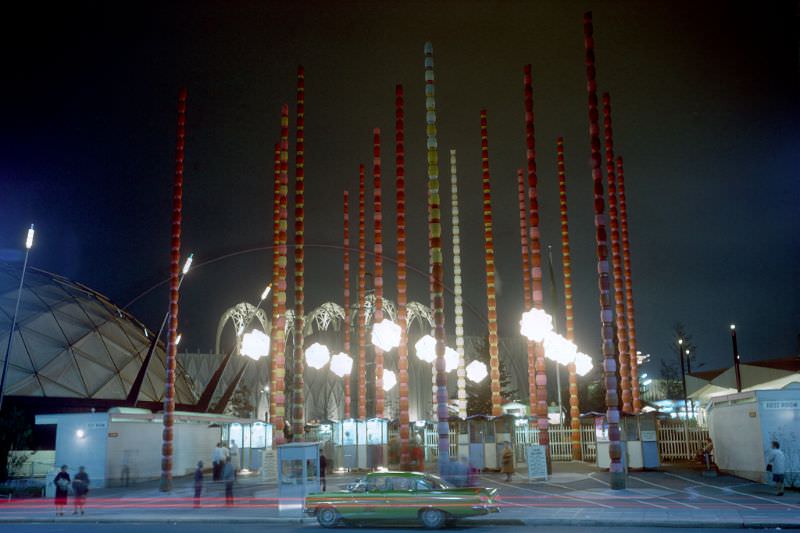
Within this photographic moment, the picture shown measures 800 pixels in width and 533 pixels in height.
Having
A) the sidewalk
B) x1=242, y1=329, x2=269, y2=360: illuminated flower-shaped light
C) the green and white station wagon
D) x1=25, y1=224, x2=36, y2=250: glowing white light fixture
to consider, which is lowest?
→ the sidewalk

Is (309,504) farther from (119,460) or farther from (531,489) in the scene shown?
(119,460)

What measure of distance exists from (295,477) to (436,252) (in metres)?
11.8

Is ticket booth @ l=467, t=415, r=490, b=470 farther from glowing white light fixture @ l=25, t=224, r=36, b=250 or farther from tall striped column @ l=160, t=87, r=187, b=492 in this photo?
glowing white light fixture @ l=25, t=224, r=36, b=250

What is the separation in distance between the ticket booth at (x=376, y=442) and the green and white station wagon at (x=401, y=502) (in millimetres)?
16299

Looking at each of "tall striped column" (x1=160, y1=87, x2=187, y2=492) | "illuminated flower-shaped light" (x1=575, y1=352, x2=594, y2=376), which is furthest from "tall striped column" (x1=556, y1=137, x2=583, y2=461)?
"tall striped column" (x1=160, y1=87, x2=187, y2=492)

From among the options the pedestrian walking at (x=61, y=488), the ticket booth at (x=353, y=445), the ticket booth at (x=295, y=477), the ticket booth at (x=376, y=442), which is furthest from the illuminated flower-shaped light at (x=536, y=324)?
the pedestrian walking at (x=61, y=488)

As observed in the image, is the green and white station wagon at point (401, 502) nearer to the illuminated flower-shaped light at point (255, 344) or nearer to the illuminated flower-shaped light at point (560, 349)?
the illuminated flower-shaped light at point (255, 344)

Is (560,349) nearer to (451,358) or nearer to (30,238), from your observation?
(451,358)

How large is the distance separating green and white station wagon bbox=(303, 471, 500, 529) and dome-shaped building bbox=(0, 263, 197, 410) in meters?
24.3

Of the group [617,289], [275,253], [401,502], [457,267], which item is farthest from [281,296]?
[401,502]

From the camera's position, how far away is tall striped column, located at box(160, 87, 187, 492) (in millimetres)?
29734

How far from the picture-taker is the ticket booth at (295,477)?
21.5 metres

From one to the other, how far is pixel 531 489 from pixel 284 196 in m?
18.8

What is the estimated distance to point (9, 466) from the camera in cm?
3641
